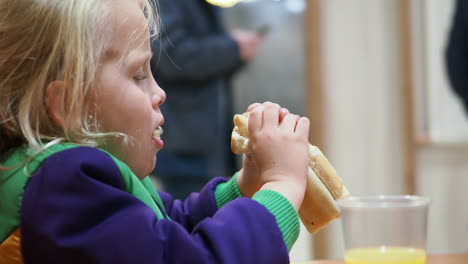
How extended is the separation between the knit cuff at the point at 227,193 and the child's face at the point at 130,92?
0.55 ft

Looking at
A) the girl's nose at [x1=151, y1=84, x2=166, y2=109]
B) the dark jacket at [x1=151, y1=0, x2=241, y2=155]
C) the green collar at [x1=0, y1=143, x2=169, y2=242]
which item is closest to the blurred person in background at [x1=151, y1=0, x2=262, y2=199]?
the dark jacket at [x1=151, y1=0, x2=241, y2=155]

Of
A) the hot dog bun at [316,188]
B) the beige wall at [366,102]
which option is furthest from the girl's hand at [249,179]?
the beige wall at [366,102]

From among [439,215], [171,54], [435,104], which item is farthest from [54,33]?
[439,215]

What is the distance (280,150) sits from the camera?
0.72 meters

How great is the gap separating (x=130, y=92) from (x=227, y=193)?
252 mm

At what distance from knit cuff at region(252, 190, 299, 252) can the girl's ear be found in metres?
0.24

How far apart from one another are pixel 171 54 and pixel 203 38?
0.40 ft

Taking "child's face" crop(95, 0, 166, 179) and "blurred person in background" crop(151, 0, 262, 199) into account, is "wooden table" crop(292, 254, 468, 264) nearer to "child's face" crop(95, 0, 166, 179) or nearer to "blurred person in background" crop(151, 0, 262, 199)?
"child's face" crop(95, 0, 166, 179)

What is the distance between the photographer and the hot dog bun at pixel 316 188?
764mm

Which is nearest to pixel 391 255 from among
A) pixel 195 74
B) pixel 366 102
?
pixel 195 74

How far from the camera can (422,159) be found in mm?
2426

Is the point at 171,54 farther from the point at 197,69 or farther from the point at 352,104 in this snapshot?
the point at 352,104

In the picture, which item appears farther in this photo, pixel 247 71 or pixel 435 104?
pixel 435 104

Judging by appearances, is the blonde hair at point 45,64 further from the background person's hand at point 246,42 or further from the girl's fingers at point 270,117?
the background person's hand at point 246,42
